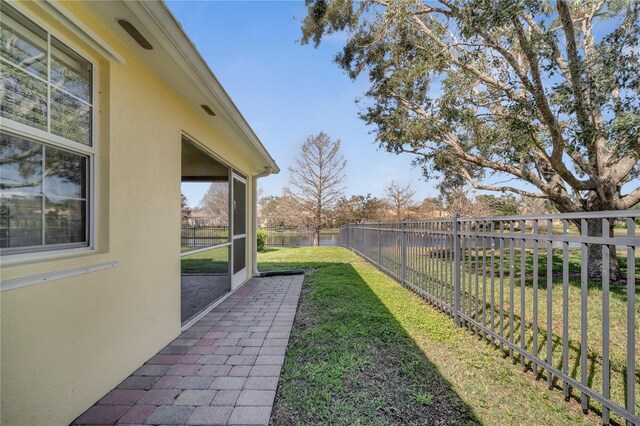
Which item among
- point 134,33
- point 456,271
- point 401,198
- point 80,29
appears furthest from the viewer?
point 401,198

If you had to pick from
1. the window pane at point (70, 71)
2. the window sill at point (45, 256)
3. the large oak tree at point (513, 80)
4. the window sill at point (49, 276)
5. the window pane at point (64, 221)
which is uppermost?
the large oak tree at point (513, 80)

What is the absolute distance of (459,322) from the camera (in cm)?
380

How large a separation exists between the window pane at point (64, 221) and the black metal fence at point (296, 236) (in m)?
16.9

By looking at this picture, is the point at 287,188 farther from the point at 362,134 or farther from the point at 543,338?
the point at 543,338

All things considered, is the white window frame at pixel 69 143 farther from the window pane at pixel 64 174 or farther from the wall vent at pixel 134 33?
the wall vent at pixel 134 33

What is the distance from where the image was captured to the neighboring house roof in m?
2.05

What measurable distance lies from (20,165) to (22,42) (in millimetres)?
746

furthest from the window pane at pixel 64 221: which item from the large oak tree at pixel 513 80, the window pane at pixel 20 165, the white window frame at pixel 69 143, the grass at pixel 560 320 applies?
the large oak tree at pixel 513 80

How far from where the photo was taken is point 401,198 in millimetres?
19938

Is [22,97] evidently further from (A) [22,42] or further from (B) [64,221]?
(B) [64,221]

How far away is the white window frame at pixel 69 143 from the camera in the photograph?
5.63 feet

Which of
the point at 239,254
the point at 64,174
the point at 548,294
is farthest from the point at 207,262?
the point at 548,294

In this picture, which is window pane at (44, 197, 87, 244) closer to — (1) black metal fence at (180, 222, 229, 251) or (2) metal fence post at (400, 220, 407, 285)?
(1) black metal fence at (180, 222, 229, 251)

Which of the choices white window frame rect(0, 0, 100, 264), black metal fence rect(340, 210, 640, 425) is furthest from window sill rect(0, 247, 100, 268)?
black metal fence rect(340, 210, 640, 425)
